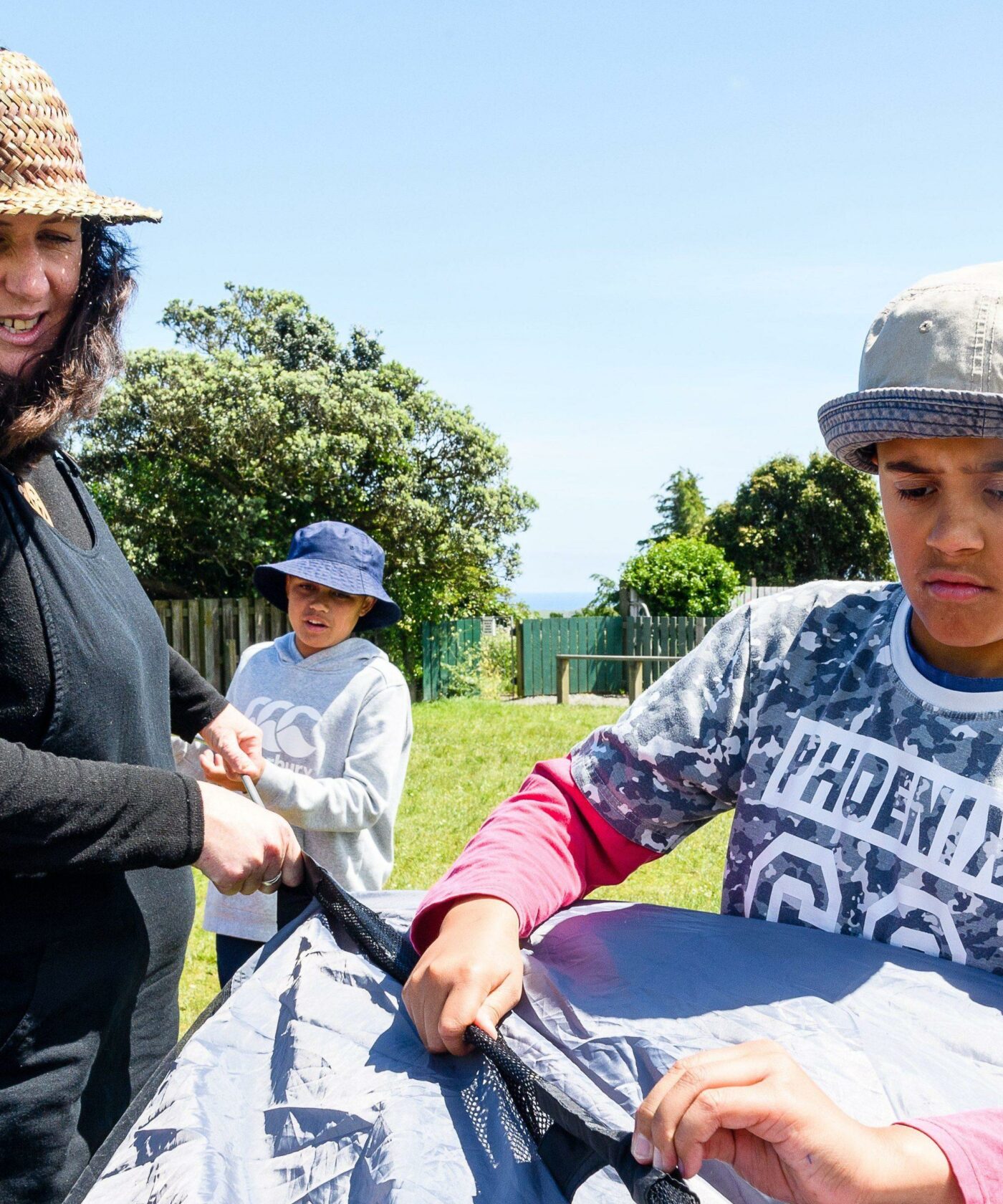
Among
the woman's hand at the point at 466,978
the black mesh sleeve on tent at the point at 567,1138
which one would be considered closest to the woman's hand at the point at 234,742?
the woman's hand at the point at 466,978

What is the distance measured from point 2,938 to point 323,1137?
2.36ft

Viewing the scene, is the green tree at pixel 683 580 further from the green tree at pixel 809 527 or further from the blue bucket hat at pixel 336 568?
the blue bucket hat at pixel 336 568

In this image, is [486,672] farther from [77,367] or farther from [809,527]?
[77,367]

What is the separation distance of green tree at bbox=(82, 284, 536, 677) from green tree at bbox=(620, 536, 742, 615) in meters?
4.35

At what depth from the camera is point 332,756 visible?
10.7 feet

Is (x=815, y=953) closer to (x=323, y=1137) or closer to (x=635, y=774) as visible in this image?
(x=635, y=774)

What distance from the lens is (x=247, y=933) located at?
9.87 ft

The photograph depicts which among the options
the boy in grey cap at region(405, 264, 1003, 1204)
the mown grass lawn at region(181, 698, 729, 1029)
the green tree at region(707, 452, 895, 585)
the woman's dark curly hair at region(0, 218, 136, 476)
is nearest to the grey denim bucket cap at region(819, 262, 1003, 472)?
the boy in grey cap at region(405, 264, 1003, 1204)

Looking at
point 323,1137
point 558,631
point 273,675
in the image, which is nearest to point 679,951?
point 323,1137

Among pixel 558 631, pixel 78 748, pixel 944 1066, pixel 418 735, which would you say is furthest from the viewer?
pixel 558 631

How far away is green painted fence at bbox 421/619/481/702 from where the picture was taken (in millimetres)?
17375

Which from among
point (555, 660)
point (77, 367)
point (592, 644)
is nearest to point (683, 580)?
point (592, 644)

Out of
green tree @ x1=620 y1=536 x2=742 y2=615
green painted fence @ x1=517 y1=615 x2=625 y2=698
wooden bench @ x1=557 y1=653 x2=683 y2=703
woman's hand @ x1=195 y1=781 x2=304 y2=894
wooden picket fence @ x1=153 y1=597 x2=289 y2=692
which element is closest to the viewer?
woman's hand @ x1=195 y1=781 x2=304 y2=894

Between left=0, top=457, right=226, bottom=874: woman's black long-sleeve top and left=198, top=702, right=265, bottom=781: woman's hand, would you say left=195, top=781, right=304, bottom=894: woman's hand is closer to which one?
left=0, top=457, right=226, bottom=874: woman's black long-sleeve top
